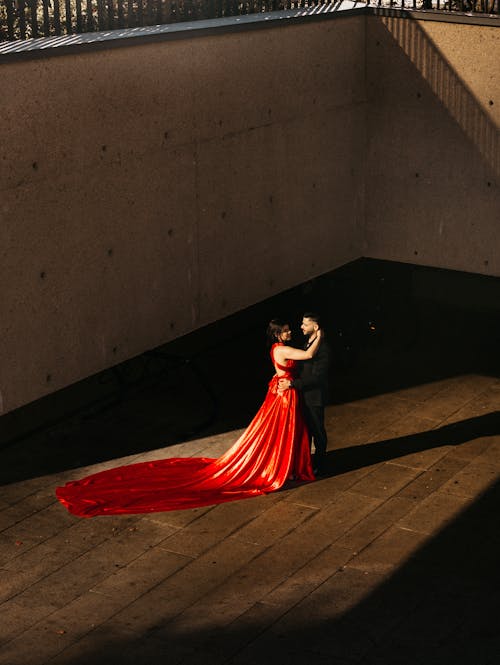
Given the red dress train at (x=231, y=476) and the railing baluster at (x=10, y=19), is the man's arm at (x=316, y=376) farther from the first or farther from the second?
the railing baluster at (x=10, y=19)

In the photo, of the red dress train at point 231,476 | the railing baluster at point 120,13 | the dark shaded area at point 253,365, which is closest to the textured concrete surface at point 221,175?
the railing baluster at point 120,13

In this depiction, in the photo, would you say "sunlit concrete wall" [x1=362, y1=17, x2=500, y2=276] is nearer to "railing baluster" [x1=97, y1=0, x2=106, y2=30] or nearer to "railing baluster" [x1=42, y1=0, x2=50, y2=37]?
"railing baluster" [x1=97, y1=0, x2=106, y2=30]

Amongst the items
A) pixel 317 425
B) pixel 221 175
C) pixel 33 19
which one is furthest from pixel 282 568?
pixel 33 19

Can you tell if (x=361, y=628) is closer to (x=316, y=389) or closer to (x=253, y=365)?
(x=316, y=389)

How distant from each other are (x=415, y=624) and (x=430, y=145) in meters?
7.62

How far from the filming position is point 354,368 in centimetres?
1518

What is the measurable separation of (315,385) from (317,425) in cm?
39

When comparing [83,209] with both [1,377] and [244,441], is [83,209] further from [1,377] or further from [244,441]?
[244,441]

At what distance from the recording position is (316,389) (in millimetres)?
11852

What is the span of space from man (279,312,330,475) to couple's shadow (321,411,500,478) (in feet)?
0.99

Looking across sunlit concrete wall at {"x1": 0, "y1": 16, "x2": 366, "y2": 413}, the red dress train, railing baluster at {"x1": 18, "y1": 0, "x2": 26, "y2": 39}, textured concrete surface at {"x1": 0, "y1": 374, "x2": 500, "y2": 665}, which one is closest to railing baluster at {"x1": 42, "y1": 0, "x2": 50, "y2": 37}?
railing baluster at {"x1": 18, "y1": 0, "x2": 26, "y2": 39}

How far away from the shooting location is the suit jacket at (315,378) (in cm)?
1179

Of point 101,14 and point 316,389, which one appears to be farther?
point 101,14

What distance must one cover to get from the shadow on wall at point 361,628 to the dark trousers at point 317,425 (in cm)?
175
